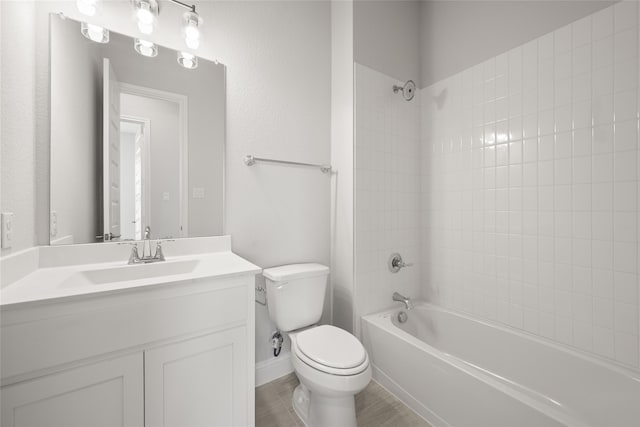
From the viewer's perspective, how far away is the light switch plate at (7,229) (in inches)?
32.6

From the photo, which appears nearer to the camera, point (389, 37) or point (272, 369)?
point (272, 369)

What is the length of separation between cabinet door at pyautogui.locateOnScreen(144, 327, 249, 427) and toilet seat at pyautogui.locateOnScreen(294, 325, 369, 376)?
1.02 ft

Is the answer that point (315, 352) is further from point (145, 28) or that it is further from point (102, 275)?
point (145, 28)

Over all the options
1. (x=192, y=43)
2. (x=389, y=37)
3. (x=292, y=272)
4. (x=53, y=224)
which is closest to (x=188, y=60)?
(x=192, y=43)

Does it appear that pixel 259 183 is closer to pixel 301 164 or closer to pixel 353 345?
pixel 301 164

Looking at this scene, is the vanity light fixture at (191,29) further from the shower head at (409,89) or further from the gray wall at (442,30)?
the shower head at (409,89)

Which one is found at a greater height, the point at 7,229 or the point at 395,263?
the point at 7,229

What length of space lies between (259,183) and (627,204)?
1.85m

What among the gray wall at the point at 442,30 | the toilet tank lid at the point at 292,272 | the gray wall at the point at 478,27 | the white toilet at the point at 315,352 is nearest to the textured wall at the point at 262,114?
the toilet tank lid at the point at 292,272

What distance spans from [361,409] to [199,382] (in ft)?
3.16

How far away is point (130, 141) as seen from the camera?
130cm

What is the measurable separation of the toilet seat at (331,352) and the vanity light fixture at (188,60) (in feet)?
5.10

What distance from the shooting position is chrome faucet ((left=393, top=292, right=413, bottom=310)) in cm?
180

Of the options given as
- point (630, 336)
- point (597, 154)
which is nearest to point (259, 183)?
point (597, 154)
